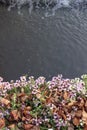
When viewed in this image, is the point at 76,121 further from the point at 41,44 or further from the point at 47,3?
the point at 47,3

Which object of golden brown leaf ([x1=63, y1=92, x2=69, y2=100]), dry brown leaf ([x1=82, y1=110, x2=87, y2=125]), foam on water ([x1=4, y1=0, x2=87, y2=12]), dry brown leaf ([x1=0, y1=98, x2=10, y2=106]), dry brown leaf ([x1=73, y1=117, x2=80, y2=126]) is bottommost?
dry brown leaf ([x1=73, y1=117, x2=80, y2=126])

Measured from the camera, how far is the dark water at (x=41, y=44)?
6.99 metres

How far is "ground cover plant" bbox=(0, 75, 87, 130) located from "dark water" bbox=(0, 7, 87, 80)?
3.05 m

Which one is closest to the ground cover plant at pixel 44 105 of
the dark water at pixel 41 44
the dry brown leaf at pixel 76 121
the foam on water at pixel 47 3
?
the dry brown leaf at pixel 76 121

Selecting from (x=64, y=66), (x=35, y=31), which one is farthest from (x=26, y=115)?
(x=35, y=31)

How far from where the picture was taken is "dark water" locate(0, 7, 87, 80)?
6992mm

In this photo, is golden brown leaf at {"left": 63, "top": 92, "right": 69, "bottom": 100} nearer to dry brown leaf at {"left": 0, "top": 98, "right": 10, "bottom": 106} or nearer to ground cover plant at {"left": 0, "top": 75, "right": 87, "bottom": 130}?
ground cover plant at {"left": 0, "top": 75, "right": 87, "bottom": 130}

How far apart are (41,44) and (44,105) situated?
475 centimetres

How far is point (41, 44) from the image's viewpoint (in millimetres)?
8039

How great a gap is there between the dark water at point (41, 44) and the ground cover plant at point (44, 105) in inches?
120

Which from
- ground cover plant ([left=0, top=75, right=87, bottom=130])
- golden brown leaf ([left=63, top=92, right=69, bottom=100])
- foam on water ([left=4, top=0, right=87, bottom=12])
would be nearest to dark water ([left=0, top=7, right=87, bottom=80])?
foam on water ([left=4, top=0, right=87, bottom=12])

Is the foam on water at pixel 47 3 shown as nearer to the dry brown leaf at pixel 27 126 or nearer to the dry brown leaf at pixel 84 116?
the dry brown leaf at pixel 84 116

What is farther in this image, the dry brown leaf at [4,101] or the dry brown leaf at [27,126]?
the dry brown leaf at [4,101]

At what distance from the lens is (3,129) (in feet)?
10.0
